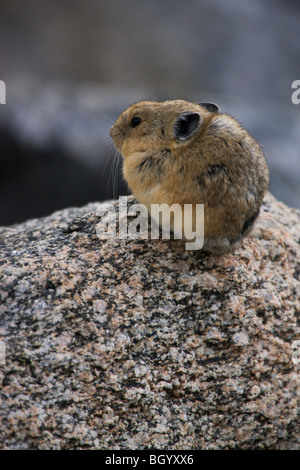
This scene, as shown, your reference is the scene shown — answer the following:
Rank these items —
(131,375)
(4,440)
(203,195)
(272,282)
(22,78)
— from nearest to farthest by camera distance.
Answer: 1. (4,440)
2. (131,375)
3. (203,195)
4. (272,282)
5. (22,78)

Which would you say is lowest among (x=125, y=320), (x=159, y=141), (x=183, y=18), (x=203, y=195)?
(x=125, y=320)

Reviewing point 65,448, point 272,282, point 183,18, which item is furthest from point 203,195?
point 183,18

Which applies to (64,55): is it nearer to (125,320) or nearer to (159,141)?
(159,141)
